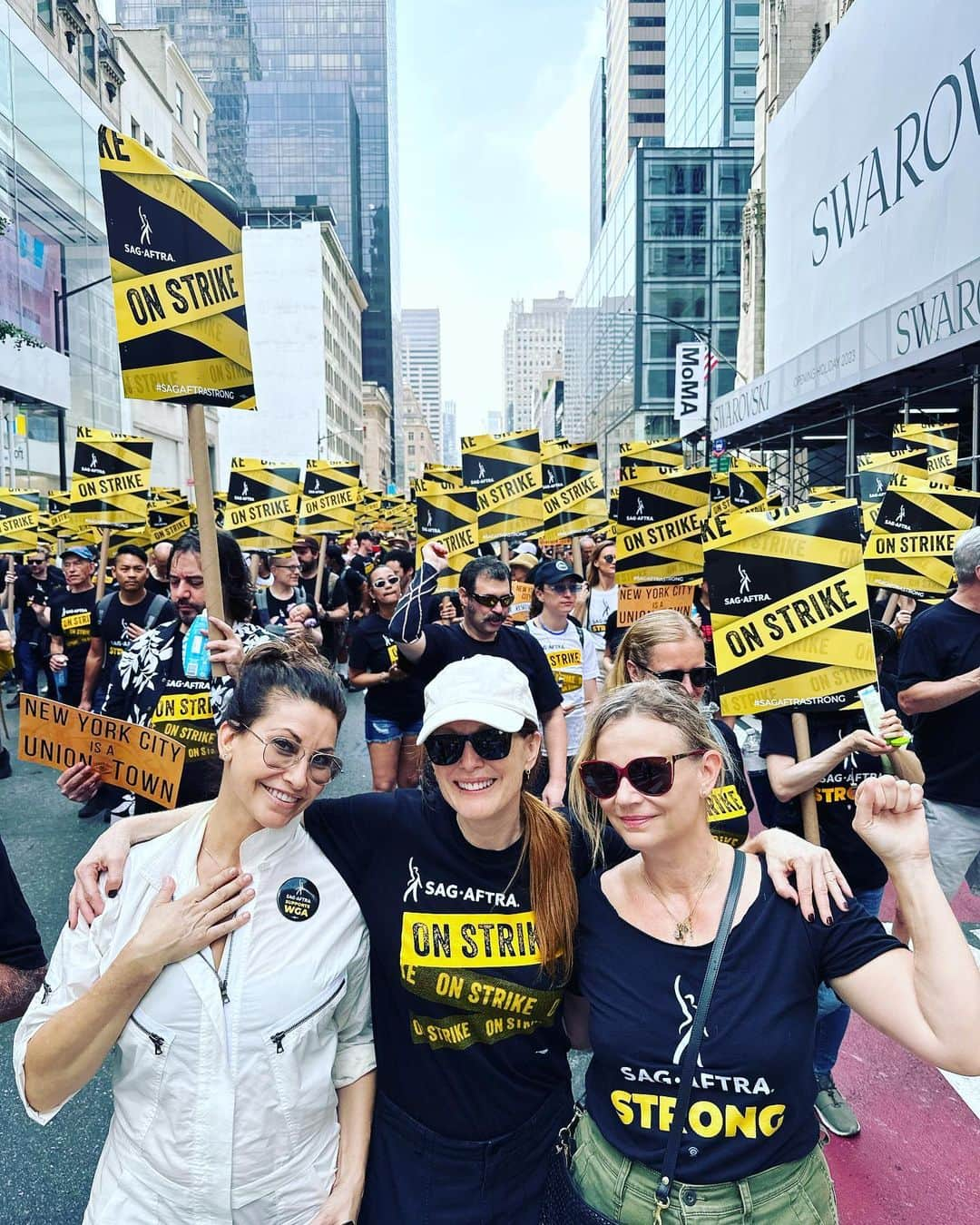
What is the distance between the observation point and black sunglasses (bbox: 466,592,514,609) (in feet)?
16.7

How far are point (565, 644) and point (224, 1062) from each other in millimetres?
4588

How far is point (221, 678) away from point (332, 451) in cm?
8546

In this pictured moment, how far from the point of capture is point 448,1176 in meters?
2.02

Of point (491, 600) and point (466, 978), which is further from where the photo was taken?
point (491, 600)

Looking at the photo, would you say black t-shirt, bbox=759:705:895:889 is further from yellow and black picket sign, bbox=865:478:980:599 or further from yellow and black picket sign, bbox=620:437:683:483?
yellow and black picket sign, bbox=620:437:683:483

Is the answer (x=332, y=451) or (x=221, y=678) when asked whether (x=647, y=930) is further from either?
(x=332, y=451)

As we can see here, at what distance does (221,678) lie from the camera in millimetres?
3467

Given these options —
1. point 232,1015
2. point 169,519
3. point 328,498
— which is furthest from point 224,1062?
point 169,519

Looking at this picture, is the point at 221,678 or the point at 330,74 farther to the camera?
the point at 330,74

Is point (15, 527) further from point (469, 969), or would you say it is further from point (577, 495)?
point (469, 969)

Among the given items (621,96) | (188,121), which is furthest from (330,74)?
(188,121)

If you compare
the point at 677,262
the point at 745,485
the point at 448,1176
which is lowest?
the point at 448,1176

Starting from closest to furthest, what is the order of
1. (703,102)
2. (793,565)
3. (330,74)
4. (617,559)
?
(793,565) → (617,559) → (703,102) → (330,74)

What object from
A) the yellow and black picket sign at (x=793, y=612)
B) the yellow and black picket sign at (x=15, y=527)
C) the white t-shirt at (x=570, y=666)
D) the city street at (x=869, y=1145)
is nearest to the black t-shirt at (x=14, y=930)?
the city street at (x=869, y=1145)
